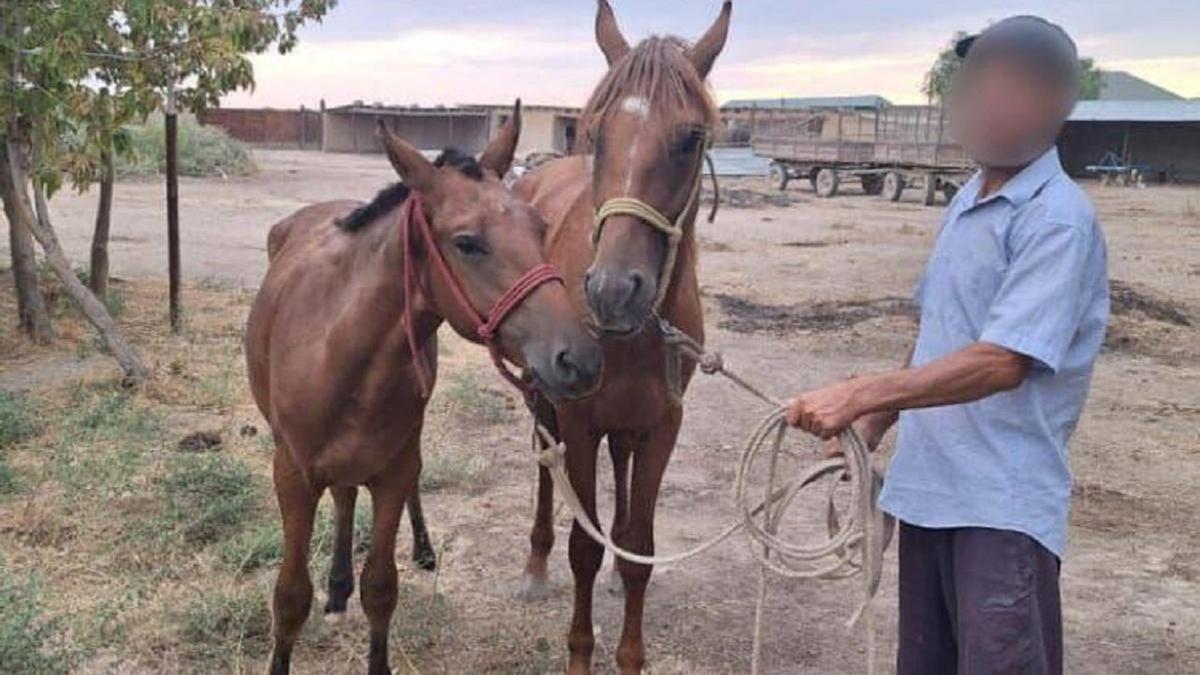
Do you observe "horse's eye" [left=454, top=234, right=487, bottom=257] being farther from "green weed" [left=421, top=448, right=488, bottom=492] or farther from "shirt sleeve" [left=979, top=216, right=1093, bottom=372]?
"green weed" [left=421, top=448, right=488, bottom=492]

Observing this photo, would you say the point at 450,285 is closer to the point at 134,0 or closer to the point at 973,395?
the point at 973,395

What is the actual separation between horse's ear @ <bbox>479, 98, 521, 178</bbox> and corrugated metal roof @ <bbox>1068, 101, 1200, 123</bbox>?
3781cm

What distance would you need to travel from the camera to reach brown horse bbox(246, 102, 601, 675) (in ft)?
9.18

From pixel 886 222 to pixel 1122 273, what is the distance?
26.4ft

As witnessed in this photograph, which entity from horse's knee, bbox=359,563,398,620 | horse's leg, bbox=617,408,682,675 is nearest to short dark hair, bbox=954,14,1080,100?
horse's leg, bbox=617,408,682,675

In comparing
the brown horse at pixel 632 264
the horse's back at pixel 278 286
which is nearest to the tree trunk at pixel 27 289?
the horse's back at pixel 278 286

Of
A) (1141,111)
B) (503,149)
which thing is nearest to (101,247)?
(503,149)

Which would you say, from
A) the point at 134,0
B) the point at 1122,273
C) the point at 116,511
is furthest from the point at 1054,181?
the point at 1122,273

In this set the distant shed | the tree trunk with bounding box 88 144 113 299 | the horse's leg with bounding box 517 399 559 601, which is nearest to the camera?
the horse's leg with bounding box 517 399 559 601

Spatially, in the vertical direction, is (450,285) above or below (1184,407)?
above

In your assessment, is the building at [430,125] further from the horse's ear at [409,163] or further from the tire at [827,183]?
the horse's ear at [409,163]

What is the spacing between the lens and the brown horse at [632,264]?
303 cm

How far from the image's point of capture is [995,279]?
7.23 ft

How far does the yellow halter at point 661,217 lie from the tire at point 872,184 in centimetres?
2860
